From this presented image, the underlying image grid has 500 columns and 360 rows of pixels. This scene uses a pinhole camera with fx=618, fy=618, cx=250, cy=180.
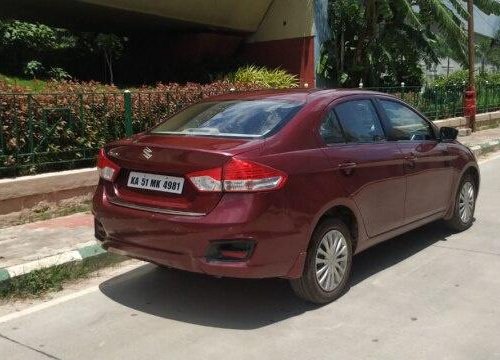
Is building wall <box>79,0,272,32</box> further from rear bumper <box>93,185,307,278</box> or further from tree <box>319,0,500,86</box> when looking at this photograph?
rear bumper <box>93,185,307,278</box>

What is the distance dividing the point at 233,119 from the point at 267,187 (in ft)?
2.97

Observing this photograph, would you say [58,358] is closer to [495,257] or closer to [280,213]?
[280,213]

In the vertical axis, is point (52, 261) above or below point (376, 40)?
below

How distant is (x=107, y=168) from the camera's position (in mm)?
4824

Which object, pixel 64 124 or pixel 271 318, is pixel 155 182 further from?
pixel 64 124

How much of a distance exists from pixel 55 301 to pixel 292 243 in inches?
79.3

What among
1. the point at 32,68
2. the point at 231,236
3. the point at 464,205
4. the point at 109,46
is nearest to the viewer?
the point at 231,236

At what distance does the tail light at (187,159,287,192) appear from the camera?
4094mm

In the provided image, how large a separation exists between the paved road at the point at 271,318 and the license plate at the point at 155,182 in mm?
944

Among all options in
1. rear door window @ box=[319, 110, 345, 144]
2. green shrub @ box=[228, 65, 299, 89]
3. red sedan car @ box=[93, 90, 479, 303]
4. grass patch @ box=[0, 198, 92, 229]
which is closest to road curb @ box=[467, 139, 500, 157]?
green shrub @ box=[228, 65, 299, 89]

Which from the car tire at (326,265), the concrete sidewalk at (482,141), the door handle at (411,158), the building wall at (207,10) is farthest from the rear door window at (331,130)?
the building wall at (207,10)

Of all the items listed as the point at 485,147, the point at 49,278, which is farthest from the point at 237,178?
the point at 485,147

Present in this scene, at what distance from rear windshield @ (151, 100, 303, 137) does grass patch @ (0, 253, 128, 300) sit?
1.41 m

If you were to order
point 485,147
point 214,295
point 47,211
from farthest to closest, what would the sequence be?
point 485,147 → point 47,211 → point 214,295
